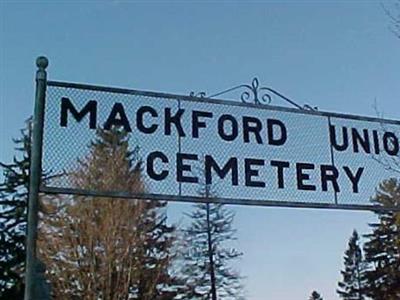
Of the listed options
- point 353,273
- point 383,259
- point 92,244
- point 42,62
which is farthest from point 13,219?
point 353,273

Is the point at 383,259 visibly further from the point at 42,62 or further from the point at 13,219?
the point at 42,62

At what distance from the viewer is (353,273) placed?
1409 inches

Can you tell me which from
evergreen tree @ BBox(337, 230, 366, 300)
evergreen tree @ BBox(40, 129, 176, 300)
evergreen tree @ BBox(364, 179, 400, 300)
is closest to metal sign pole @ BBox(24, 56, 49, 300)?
evergreen tree @ BBox(40, 129, 176, 300)

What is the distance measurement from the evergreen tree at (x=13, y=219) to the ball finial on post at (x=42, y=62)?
12264mm

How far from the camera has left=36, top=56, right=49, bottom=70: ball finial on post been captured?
4230 mm

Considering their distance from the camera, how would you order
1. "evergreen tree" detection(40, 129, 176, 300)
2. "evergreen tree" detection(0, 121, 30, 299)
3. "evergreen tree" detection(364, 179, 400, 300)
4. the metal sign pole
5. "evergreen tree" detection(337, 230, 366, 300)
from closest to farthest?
the metal sign pole, "evergreen tree" detection(40, 129, 176, 300), "evergreen tree" detection(0, 121, 30, 299), "evergreen tree" detection(364, 179, 400, 300), "evergreen tree" detection(337, 230, 366, 300)

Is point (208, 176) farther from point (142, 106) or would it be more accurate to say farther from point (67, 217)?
point (67, 217)

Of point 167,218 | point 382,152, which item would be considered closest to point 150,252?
point 167,218

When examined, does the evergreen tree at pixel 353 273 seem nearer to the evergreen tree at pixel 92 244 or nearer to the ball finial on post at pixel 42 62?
the evergreen tree at pixel 92 244

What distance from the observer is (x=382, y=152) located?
5289mm

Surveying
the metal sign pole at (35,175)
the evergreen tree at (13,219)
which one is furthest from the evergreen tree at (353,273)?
the metal sign pole at (35,175)

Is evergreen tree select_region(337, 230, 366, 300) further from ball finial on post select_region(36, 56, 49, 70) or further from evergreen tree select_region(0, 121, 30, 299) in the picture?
ball finial on post select_region(36, 56, 49, 70)

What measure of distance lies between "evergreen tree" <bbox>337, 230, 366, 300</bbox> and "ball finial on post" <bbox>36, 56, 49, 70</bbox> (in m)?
31.8

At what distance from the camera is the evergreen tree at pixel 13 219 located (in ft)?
52.7
